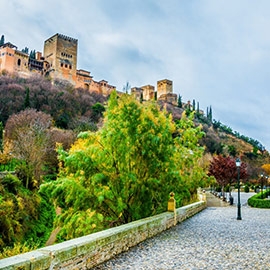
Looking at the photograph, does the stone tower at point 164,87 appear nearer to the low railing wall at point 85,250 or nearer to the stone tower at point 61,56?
the stone tower at point 61,56

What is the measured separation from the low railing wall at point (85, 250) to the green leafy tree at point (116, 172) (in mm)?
2183

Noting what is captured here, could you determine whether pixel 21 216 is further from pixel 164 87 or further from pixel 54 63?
pixel 164 87

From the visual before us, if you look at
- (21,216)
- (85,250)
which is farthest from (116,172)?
(21,216)

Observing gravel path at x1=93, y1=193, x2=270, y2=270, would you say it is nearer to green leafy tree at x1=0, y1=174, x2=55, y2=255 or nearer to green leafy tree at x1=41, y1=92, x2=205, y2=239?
green leafy tree at x1=41, y1=92, x2=205, y2=239

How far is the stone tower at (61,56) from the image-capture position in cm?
8588

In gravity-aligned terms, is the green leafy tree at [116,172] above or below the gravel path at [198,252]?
above

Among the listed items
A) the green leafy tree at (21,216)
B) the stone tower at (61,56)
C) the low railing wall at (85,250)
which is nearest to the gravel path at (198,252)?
the low railing wall at (85,250)

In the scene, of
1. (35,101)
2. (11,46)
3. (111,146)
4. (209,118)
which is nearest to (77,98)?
(35,101)

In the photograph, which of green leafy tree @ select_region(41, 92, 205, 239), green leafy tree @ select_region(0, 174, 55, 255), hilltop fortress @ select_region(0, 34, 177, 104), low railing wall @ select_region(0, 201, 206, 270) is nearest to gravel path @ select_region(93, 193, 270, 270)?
low railing wall @ select_region(0, 201, 206, 270)

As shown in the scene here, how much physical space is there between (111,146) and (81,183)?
1726mm

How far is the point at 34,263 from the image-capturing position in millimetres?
4438

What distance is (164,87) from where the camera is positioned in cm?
11931

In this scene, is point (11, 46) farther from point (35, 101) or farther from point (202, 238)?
point (202, 238)

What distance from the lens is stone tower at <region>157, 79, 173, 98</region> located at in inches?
4680
